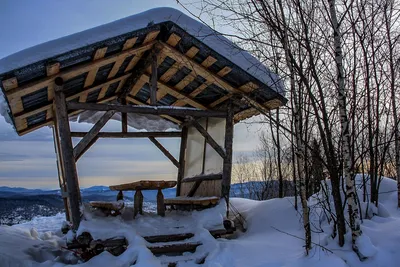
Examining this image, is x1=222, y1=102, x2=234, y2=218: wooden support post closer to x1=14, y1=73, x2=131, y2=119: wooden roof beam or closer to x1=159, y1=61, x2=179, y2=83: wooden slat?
x1=159, y1=61, x2=179, y2=83: wooden slat

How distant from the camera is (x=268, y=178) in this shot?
680 inches

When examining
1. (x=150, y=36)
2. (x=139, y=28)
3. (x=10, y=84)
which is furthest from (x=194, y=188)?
(x=10, y=84)

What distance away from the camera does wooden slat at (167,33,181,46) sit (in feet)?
18.8

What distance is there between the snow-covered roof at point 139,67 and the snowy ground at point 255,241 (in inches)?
Result: 78.4

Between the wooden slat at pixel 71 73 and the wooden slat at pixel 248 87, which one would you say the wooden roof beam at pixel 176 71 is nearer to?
the wooden slat at pixel 71 73

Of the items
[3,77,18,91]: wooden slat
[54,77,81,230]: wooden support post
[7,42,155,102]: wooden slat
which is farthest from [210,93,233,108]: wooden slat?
[3,77,18,91]: wooden slat

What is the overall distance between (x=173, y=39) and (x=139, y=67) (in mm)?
1644

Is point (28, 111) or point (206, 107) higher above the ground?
point (206, 107)

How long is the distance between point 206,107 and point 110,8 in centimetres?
333

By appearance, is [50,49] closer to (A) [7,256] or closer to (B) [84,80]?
(B) [84,80]

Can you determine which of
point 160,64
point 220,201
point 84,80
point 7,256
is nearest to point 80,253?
point 7,256

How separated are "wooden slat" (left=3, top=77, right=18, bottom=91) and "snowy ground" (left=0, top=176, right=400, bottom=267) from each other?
2329mm

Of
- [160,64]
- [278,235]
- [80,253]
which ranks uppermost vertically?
[160,64]

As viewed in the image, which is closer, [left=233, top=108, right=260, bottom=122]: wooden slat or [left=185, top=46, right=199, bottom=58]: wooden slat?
[left=185, top=46, right=199, bottom=58]: wooden slat
